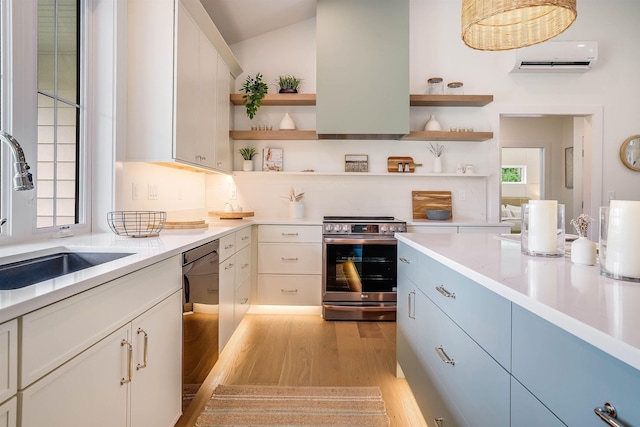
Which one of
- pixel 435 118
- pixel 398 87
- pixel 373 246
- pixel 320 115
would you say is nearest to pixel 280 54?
pixel 320 115

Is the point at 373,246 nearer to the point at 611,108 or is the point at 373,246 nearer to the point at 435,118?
the point at 435,118

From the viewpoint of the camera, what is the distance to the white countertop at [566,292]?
21.0 inches

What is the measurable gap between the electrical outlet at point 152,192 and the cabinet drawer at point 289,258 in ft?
3.36

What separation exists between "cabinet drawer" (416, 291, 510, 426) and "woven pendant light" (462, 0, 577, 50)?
115 cm

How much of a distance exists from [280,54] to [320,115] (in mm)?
983

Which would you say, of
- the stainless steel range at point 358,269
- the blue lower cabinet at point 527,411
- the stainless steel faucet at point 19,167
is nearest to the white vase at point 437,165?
the stainless steel range at point 358,269

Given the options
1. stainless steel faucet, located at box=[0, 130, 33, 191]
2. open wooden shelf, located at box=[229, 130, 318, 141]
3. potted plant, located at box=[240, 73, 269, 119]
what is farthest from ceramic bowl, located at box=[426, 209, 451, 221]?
stainless steel faucet, located at box=[0, 130, 33, 191]

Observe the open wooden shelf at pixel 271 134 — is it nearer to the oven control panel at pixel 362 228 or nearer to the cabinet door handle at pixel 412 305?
the oven control panel at pixel 362 228

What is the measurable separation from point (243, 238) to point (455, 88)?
264 centimetres

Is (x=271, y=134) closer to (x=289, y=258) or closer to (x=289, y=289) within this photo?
(x=289, y=258)

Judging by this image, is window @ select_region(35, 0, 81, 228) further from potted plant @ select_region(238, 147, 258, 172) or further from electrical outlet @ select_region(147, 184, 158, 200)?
potted plant @ select_region(238, 147, 258, 172)

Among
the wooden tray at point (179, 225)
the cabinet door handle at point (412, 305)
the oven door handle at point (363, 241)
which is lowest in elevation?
the cabinet door handle at point (412, 305)

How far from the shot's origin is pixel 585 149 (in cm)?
381

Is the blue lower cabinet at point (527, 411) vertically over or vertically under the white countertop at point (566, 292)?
under
